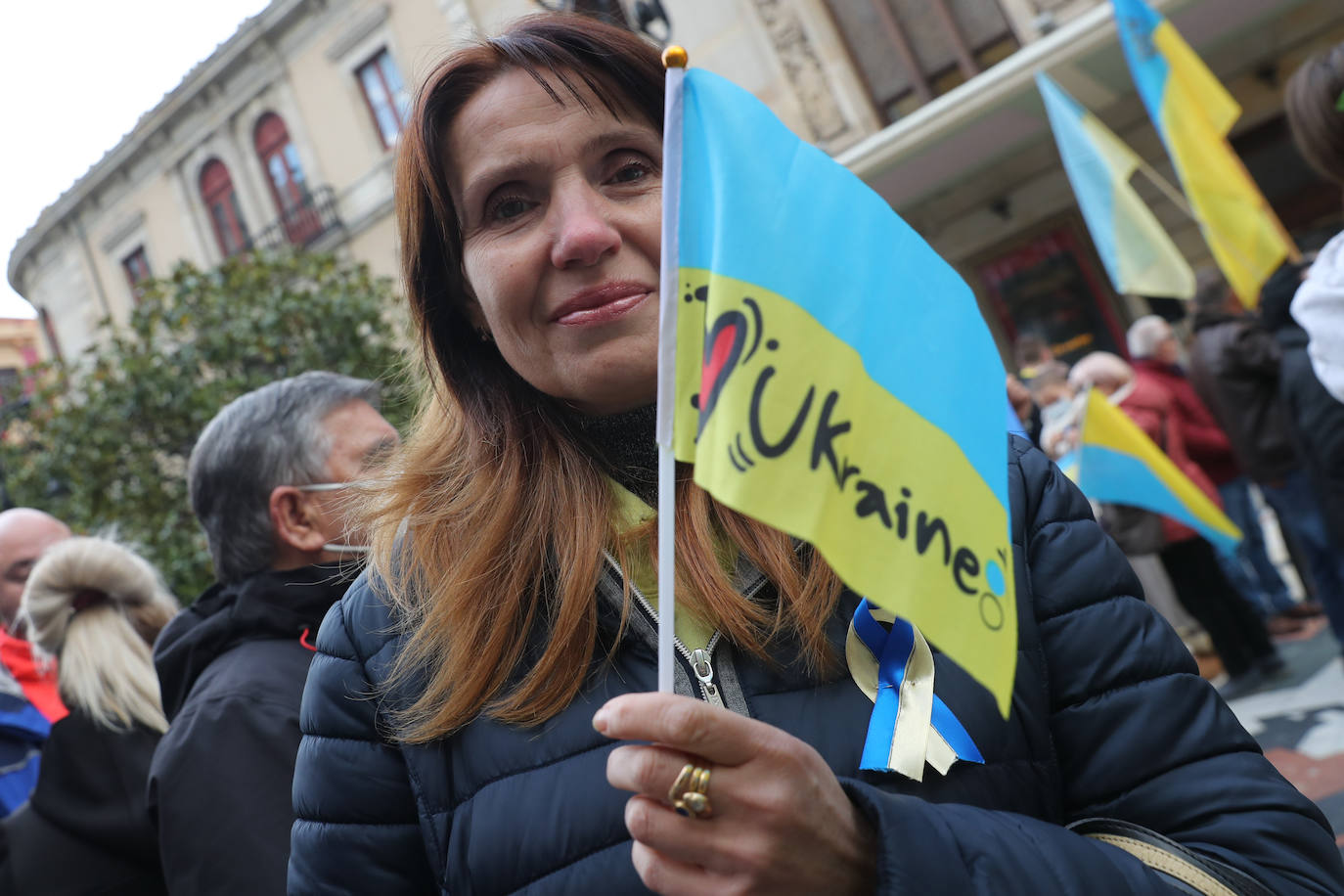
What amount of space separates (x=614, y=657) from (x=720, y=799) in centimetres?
40

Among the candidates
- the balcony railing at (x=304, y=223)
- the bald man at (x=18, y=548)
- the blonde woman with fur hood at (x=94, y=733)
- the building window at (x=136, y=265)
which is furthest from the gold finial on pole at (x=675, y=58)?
the building window at (x=136, y=265)

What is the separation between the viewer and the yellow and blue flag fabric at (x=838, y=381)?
77 cm

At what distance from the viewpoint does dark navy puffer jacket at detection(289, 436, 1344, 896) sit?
102cm

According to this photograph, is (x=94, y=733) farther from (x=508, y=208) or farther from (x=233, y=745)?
(x=508, y=208)

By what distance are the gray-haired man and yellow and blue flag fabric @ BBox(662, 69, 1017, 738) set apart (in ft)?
3.37

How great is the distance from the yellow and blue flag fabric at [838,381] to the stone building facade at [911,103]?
9.58 meters

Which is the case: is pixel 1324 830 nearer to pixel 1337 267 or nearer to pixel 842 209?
pixel 842 209

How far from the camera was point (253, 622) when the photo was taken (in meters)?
2.16

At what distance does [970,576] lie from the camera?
81cm

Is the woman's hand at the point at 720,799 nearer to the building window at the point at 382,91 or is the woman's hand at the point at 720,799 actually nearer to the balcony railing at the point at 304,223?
the building window at the point at 382,91

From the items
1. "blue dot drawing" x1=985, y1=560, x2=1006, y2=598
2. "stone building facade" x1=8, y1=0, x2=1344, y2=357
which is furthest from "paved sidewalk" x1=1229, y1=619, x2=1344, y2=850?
"stone building facade" x1=8, y1=0, x2=1344, y2=357

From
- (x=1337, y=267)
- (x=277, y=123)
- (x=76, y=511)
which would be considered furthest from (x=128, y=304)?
(x=1337, y=267)

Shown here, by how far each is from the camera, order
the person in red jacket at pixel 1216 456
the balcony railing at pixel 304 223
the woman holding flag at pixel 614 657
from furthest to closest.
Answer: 1. the balcony railing at pixel 304 223
2. the person in red jacket at pixel 1216 456
3. the woman holding flag at pixel 614 657

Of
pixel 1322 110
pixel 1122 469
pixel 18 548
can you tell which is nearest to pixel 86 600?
pixel 18 548
